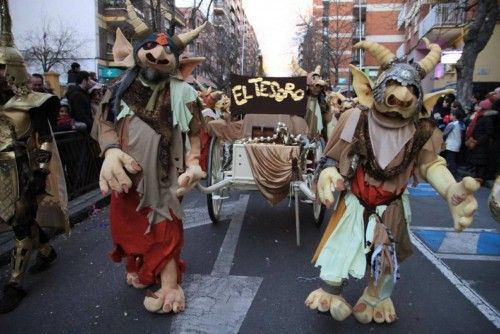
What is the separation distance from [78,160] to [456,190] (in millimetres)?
5888

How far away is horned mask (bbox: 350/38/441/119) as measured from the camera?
9.68 ft

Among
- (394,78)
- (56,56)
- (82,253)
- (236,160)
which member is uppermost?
(56,56)

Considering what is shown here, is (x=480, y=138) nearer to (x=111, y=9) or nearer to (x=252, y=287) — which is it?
(x=252, y=287)

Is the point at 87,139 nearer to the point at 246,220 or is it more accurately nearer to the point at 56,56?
the point at 246,220

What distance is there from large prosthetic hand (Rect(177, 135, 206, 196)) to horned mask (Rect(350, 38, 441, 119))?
131cm

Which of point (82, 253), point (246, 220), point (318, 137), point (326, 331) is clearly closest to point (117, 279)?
point (82, 253)

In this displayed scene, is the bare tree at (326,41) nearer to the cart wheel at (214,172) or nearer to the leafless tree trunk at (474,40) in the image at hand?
the leafless tree trunk at (474,40)

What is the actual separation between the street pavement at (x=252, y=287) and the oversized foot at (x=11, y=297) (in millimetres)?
55

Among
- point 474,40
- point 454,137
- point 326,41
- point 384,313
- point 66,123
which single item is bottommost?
point 384,313

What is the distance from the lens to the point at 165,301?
3.43 m

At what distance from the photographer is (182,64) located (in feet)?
12.2

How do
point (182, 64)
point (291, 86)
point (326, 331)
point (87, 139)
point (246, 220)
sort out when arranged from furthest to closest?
1. point (87, 139)
2. point (246, 220)
3. point (291, 86)
4. point (182, 64)
5. point (326, 331)

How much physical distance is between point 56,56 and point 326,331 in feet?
96.2

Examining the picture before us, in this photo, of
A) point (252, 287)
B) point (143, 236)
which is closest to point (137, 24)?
point (143, 236)
